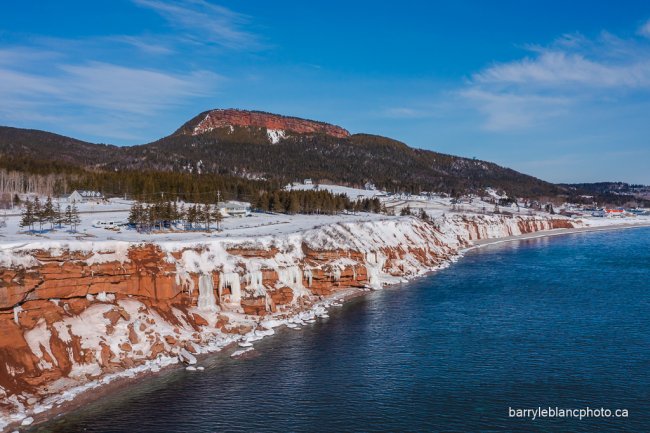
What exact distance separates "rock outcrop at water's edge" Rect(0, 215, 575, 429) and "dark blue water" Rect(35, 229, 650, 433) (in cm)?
325

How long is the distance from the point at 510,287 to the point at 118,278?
1742 inches

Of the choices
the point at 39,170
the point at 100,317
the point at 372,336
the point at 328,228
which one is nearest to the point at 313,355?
the point at 372,336

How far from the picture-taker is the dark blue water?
2652 cm

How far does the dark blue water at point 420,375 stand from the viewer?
2652cm

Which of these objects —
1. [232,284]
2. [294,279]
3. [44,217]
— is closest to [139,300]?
[232,284]

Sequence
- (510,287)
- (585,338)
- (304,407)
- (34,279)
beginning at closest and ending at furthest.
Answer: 1. (304,407)
2. (34,279)
3. (585,338)
4. (510,287)

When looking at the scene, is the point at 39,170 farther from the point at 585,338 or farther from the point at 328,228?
the point at 585,338

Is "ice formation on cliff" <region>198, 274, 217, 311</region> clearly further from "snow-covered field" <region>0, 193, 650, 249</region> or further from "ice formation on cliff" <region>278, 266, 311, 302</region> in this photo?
"ice formation on cliff" <region>278, 266, 311, 302</region>

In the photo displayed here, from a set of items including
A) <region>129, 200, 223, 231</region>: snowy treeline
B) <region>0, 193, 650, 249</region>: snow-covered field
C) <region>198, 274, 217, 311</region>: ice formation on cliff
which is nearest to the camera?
<region>198, 274, 217, 311</region>: ice formation on cliff

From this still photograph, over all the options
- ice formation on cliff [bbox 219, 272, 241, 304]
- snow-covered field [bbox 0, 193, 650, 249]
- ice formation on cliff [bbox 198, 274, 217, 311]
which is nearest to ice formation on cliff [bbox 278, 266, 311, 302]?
ice formation on cliff [bbox 219, 272, 241, 304]

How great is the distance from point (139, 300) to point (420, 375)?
73.3 feet

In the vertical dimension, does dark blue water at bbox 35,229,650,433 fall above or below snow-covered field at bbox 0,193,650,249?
below

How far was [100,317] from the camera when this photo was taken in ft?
120

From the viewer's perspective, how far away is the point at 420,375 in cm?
3241
